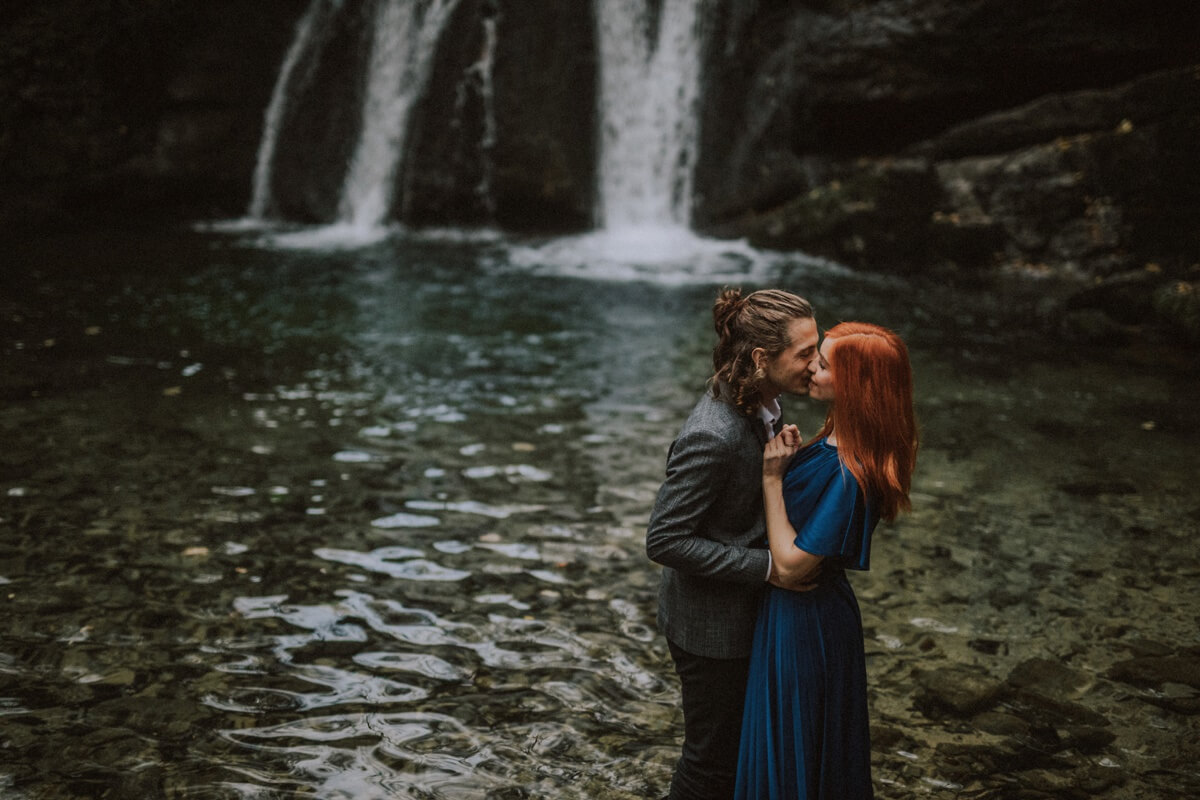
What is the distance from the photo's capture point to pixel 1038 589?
5.19m

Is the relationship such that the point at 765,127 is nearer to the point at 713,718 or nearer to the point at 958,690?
the point at 958,690

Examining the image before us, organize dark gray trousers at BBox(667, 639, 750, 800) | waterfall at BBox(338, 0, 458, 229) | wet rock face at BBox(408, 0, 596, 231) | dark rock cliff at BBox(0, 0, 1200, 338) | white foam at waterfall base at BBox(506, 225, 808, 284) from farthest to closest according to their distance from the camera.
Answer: waterfall at BBox(338, 0, 458, 229)
wet rock face at BBox(408, 0, 596, 231)
white foam at waterfall base at BBox(506, 225, 808, 284)
dark rock cliff at BBox(0, 0, 1200, 338)
dark gray trousers at BBox(667, 639, 750, 800)

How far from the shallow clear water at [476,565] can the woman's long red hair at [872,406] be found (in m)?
1.70

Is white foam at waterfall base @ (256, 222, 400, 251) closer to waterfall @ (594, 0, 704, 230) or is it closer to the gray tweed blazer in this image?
waterfall @ (594, 0, 704, 230)

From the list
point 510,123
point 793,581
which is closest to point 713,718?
point 793,581

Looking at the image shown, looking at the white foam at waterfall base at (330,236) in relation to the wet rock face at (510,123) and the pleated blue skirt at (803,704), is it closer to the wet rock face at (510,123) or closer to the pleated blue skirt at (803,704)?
the wet rock face at (510,123)

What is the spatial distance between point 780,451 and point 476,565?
3228 millimetres

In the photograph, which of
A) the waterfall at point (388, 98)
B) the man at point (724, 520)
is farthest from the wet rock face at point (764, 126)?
the man at point (724, 520)

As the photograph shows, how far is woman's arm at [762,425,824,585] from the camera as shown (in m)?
2.44

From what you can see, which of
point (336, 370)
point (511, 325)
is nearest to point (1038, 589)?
point (336, 370)

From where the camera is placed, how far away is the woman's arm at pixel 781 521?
2.44 m

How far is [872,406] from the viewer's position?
2439 millimetres

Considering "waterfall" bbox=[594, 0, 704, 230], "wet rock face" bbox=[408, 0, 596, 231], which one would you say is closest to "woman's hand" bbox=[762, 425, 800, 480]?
"waterfall" bbox=[594, 0, 704, 230]

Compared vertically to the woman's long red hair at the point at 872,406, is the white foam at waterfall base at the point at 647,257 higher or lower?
higher
